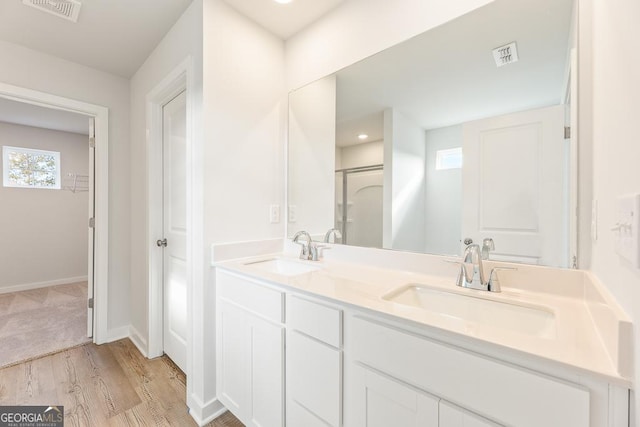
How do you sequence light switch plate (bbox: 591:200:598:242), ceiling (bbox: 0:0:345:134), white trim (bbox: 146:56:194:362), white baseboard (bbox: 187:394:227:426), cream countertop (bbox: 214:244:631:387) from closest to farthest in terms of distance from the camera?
cream countertop (bbox: 214:244:631:387)
light switch plate (bbox: 591:200:598:242)
white baseboard (bbox: 187:394:227:426)
ceiling (bbox: 0:0:345:134)
white trim (bbox: 146:56:194:362)

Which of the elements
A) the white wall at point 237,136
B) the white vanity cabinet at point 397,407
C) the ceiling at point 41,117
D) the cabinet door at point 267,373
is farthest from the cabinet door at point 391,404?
the ceiling at point 41,117

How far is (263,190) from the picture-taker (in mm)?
1871

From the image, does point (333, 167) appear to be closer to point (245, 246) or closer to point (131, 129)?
point (245, 246)

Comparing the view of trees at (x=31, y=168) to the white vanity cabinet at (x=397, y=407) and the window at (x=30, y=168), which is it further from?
the white vanity cabinet at (x=397, y=407)

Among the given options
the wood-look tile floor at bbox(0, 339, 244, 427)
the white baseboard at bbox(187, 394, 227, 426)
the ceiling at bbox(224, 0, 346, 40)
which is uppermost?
the ceiling at bbox(224, 0, 346, 40)

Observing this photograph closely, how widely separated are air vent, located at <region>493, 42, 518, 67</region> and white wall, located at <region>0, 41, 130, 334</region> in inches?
117

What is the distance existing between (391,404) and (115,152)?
2961 millimetres

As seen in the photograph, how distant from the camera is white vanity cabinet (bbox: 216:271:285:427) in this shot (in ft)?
4.06

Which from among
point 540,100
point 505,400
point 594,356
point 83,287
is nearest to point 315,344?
point 505,400

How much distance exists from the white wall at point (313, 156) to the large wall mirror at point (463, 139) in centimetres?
2

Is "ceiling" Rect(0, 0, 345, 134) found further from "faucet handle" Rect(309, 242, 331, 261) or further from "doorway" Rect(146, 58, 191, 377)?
"faucet handle" Rect(309, 242, 331, 261)

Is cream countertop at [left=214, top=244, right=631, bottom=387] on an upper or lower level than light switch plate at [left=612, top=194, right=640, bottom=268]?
lower

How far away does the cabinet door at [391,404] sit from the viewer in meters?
0.78

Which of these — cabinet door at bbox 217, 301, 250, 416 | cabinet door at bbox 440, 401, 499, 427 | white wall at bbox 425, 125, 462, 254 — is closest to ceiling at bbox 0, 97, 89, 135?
cabinet door at bbox 217, 301, 250, 416
